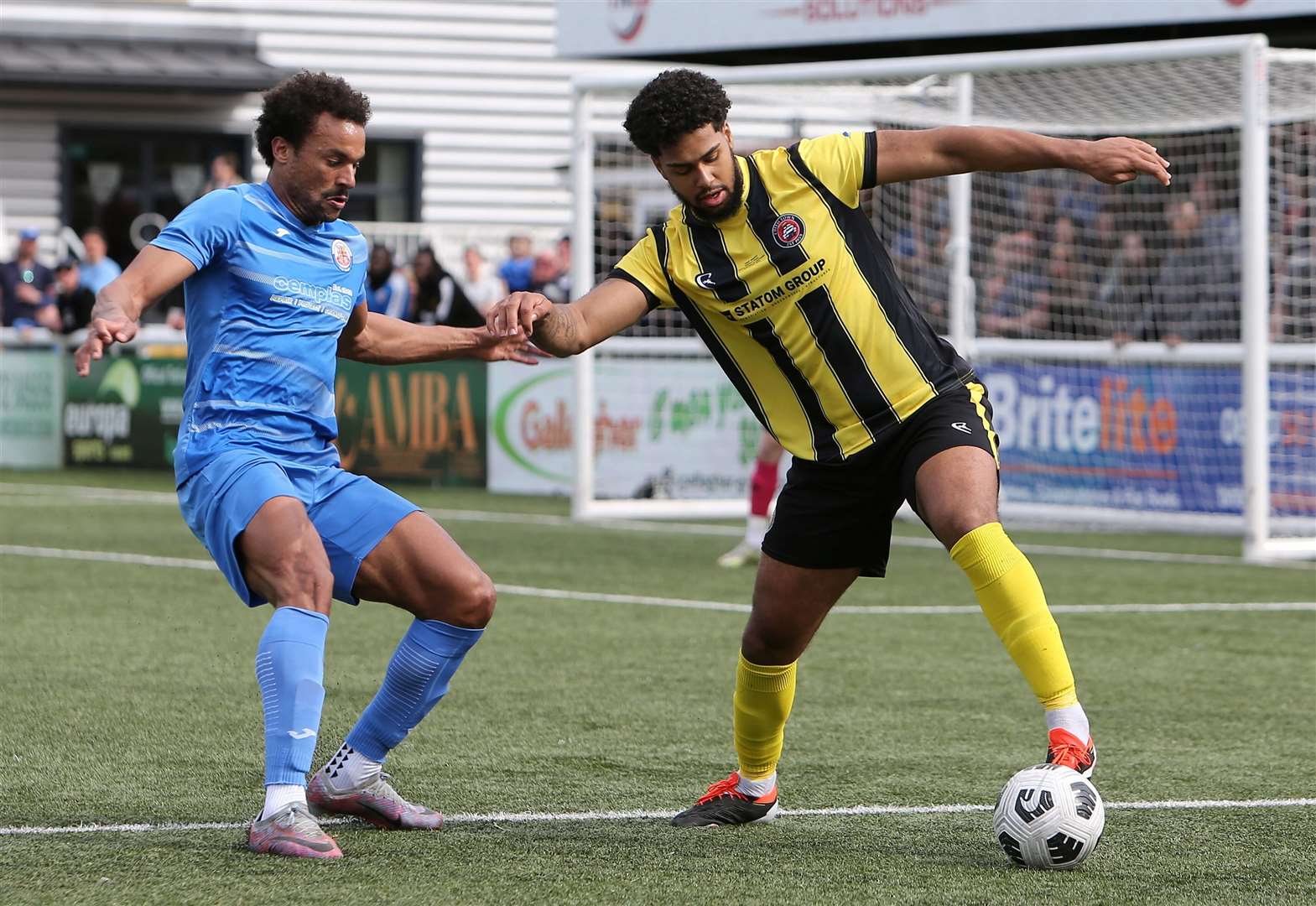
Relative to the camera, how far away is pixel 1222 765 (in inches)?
243

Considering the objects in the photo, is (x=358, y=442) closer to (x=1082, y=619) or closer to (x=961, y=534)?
(x=1082, y=619)

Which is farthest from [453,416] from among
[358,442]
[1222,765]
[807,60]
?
[1222,765]

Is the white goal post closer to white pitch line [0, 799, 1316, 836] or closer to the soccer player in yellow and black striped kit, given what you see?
white pitch line [0, 799, 1316, 836]

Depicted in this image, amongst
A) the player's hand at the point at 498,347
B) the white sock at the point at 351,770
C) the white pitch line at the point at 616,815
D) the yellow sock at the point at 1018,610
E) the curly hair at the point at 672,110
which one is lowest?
the white pitch line at the point at 616,815

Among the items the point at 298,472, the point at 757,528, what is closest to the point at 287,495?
the point at 298,472

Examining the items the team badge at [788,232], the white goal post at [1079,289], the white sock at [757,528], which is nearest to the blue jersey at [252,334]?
the team badge at [788,232]

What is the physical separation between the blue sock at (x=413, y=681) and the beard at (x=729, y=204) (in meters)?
1.24

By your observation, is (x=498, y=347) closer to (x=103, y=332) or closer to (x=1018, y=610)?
(x=103, y=332)

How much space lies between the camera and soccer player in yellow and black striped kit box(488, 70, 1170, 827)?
4.97m

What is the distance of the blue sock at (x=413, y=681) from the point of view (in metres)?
5.25

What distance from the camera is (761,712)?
→ 5406mm

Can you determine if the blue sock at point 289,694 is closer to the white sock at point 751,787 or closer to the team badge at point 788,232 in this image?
the white sock at point 751,787

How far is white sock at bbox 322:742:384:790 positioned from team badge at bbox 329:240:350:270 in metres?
1.28

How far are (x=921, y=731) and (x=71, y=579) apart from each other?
575 centimetres
